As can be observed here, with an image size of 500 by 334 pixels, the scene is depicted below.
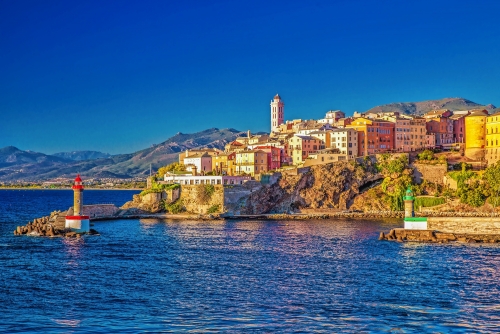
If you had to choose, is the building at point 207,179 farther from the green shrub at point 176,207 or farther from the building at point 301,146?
the building at point 301,146

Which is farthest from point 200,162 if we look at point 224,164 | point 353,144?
point 353,144

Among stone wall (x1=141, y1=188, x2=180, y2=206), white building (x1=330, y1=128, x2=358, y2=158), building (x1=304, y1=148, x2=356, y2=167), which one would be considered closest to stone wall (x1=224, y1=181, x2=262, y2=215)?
stone wall (x1=141, y1=188, x2=180, y2=206)

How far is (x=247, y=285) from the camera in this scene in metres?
28.1

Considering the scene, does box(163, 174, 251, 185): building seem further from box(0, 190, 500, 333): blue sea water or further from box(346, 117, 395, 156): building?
box(0, 190, 500, 333): blue sea water

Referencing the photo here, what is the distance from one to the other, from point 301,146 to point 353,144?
6.63 meters

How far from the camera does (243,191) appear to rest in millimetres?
70625

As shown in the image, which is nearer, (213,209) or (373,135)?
(213,209)

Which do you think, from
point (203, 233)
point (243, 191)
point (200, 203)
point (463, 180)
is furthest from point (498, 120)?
point (203, 233)

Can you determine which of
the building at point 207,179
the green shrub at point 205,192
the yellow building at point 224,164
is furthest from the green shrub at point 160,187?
the yellow building at point 224,164

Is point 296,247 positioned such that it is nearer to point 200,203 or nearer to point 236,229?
point 236,229

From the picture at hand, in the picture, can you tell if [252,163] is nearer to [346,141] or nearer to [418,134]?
[346,141]

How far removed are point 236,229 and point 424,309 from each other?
104 ft

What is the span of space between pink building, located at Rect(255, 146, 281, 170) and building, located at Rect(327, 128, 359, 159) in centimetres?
713

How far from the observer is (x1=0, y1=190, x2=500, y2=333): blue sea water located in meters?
21.8
